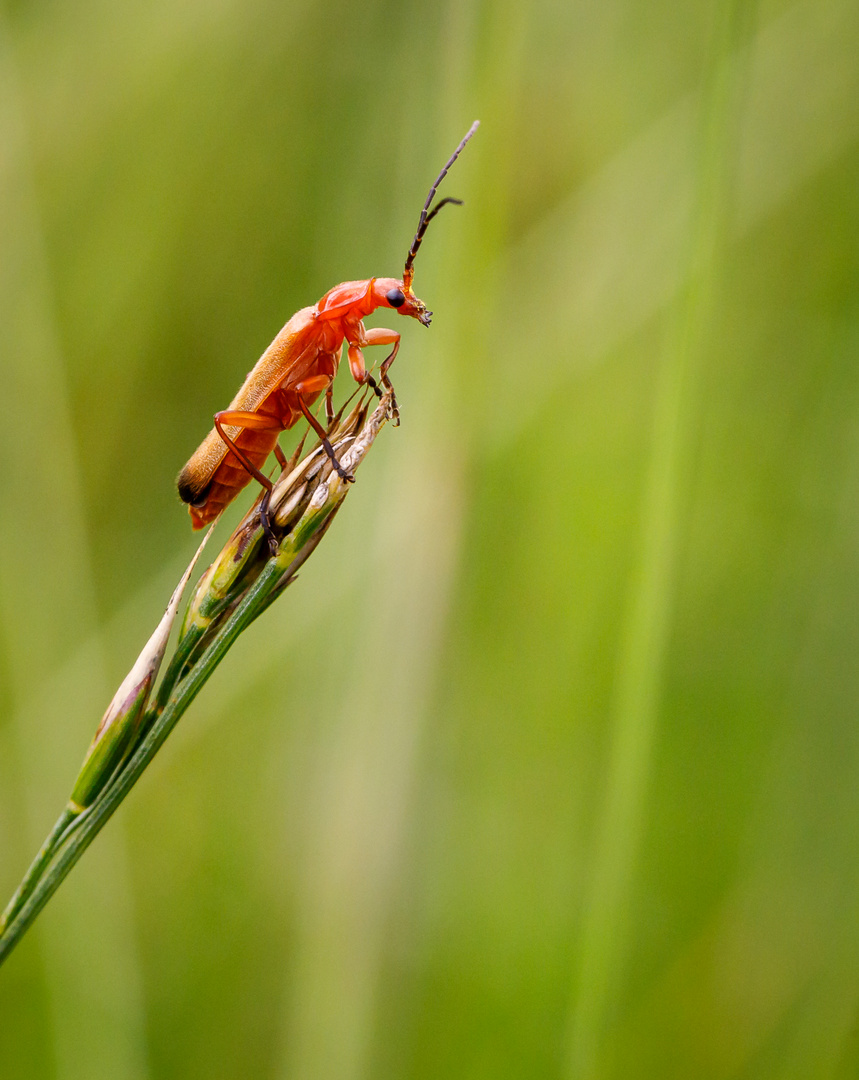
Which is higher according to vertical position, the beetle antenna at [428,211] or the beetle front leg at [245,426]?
the beetle antenna at [428,211]

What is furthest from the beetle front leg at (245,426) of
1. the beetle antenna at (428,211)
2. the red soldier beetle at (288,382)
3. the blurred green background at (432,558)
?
the beetle antenna at (428,211)

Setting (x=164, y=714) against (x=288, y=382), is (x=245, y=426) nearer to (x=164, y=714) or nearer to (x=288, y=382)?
(x=288, y=382)

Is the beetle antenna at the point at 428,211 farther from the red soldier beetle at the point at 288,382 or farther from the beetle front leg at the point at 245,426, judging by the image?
the beetle front leg at the point at 245,426

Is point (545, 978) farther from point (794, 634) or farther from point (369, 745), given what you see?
point (794, 634)

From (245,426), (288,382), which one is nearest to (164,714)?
(245,426)

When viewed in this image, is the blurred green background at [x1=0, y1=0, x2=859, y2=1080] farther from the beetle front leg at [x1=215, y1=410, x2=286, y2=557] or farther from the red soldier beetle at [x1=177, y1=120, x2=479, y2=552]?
the beetle front leg at [x1=215, y1=410, x2=286, y2=557]

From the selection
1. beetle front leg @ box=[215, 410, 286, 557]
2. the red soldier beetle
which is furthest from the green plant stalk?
the red soldier beetle

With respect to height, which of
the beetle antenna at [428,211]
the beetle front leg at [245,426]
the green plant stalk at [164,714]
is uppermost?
the beetle antenna at [428,211]
